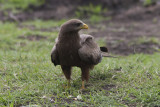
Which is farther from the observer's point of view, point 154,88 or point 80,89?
point 80,89

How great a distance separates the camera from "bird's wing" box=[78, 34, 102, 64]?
4375 mm

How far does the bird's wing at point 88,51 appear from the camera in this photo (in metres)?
4.38

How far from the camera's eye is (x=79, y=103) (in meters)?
3.85

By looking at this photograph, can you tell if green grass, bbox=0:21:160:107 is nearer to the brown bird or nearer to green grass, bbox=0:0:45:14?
the brown bird

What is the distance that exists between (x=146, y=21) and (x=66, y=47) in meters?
9.48

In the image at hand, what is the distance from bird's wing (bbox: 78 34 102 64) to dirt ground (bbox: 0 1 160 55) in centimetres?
272

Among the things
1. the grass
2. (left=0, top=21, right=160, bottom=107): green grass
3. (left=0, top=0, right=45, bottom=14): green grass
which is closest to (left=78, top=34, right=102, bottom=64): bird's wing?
(left=0, top=21, right=160, bottom=107): green grass

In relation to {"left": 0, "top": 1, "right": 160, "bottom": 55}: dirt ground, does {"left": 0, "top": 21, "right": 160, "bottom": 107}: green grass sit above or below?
below

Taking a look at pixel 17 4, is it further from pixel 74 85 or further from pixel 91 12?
pixel 74 85

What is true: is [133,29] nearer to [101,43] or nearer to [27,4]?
[101,43]

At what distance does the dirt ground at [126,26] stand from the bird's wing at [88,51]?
8.93ft

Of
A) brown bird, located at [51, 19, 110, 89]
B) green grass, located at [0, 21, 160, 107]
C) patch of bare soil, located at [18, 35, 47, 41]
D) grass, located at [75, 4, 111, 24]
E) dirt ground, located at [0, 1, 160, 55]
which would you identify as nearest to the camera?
green grass, located at [0, 21, 160, 107]

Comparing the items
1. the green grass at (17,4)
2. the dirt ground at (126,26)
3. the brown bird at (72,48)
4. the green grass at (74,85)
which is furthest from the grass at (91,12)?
the brown bird at (72,48)

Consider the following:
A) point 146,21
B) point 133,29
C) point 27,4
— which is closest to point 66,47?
point 133,29
